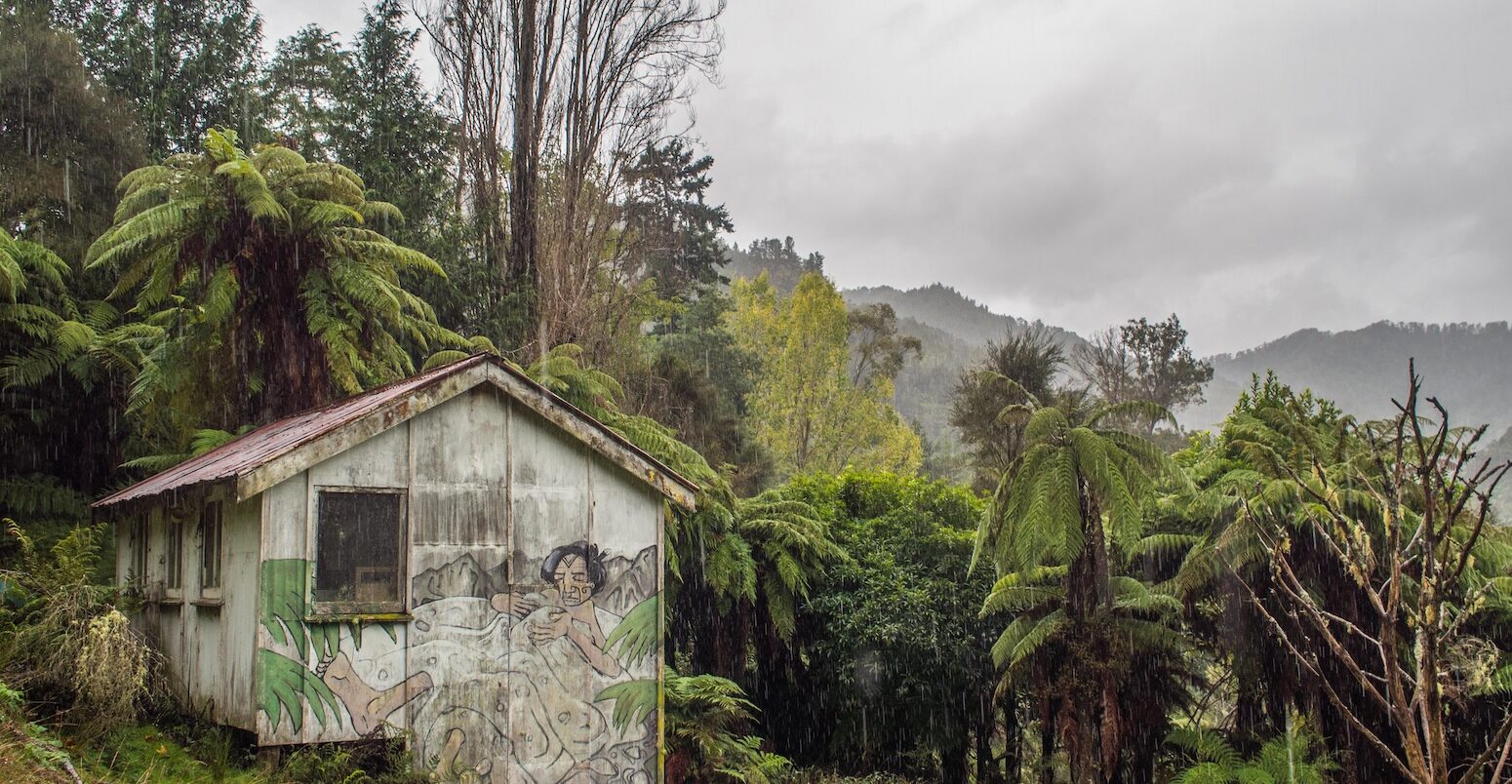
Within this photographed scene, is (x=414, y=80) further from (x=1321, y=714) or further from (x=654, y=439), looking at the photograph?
(x=1321, y=714)

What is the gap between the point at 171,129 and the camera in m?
23.3

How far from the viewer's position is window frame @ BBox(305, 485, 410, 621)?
9812mm

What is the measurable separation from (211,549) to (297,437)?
1.48 m

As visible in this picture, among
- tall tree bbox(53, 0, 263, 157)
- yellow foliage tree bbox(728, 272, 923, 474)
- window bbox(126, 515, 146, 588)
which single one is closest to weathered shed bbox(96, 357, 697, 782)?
window bbox(126, 515, 146, 588)

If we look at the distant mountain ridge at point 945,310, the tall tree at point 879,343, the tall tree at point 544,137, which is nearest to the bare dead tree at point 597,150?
the tall tree at point 544,137

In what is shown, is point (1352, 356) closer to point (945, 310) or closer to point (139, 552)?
point (945, 310)

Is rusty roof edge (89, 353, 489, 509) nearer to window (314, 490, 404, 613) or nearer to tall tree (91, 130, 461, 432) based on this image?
window (314, 490, 404, 613)

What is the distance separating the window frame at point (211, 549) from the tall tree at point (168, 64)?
1484 centimetres

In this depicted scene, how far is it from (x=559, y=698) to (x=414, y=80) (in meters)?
16.6

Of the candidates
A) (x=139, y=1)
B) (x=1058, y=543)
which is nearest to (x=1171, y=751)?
(x=1058, y=543)

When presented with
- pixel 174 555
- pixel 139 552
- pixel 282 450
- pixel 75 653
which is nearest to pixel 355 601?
pixel 282 450

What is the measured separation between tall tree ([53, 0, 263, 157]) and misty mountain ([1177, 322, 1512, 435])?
117037mm

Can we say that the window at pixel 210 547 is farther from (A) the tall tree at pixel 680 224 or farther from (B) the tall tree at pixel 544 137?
(A) the tall tree at pixel 680 224

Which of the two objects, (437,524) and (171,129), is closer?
(437,524)
